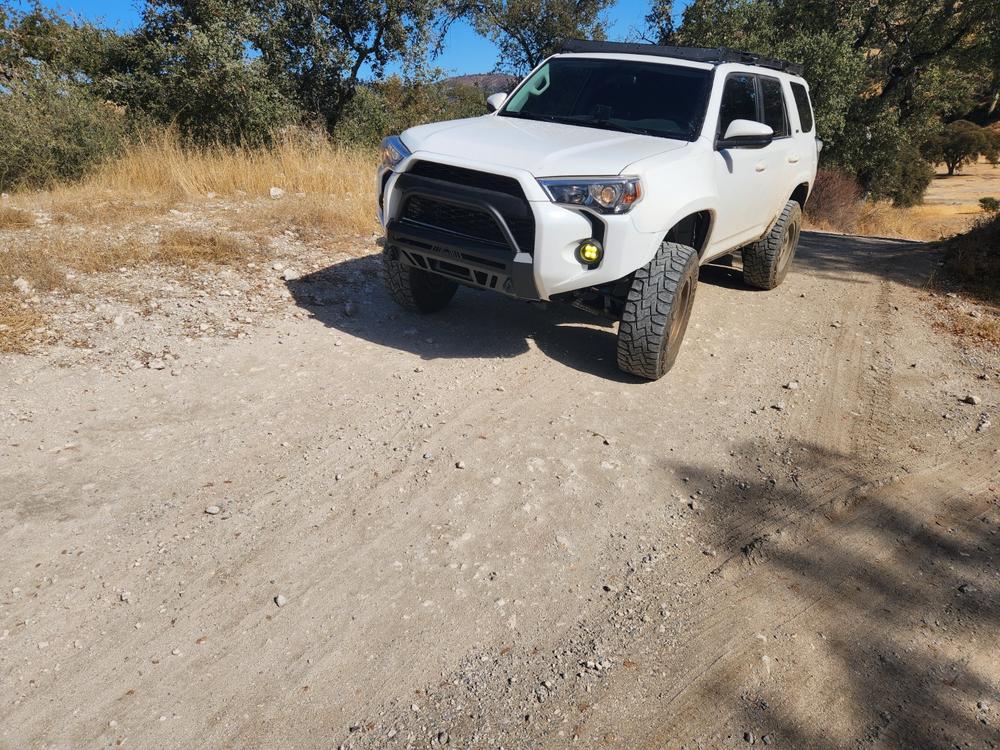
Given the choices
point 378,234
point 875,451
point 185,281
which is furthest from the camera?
point 378,234

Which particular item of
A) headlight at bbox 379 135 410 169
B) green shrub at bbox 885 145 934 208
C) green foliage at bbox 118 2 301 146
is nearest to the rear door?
headlight at bbox 379 135 410 169

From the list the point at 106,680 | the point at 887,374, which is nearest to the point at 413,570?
the point at 106,680

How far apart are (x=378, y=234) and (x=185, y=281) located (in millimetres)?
2496

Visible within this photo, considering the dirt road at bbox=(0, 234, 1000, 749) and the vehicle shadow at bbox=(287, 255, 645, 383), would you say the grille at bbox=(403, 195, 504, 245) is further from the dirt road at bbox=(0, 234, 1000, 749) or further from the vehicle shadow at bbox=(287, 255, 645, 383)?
the dirt road at bbox=(0, 234, 1000, 749)

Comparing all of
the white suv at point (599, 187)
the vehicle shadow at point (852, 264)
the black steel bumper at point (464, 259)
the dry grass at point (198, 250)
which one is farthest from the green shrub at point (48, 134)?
the vehicle shadow at point (852, 264)

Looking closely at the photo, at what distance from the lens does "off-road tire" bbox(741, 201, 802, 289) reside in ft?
22.0

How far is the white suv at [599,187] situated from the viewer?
403 centimetres

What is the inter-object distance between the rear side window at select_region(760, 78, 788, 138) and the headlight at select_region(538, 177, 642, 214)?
8.00 feet

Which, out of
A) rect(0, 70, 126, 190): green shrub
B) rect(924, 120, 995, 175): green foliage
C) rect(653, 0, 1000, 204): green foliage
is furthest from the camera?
rect(924, 120, 995, 175): green foliage

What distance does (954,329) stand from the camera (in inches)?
237

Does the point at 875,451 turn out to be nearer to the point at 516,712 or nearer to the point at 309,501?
the point at 516,712

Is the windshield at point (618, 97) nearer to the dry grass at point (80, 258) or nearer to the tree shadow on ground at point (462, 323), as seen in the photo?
the tree shadow on ground at point (462, 323)

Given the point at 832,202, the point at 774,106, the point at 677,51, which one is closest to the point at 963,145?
the point at 832,202

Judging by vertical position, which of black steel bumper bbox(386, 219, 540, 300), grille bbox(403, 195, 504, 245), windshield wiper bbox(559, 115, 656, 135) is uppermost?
windshield wiper bbox(559, 115, 656, 135)
